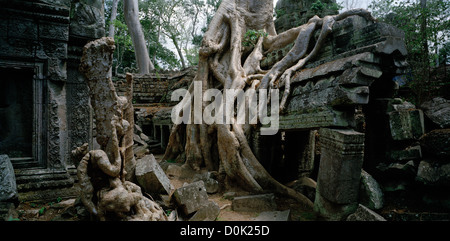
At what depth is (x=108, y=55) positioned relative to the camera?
2.70 meters

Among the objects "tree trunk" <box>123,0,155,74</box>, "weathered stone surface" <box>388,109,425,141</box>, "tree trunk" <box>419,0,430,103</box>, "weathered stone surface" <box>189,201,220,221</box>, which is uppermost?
"tree trunk" <box>123,0,155,74</box>

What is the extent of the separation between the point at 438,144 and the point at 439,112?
786 millimetres

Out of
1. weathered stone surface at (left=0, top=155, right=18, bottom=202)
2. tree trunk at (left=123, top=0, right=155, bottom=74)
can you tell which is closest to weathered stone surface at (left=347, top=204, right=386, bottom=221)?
weathered stone surface at (left=0, top=155, right=18, bottom=202)

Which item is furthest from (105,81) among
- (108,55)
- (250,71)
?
(250,71)

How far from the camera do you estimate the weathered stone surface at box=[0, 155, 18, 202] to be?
266 cm

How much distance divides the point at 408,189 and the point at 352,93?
1475 millimetres

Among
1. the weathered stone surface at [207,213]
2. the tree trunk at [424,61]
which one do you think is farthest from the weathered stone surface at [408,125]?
the tree trunk at [424,61]

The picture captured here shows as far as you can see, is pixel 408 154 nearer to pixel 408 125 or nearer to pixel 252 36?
pixel 408 125

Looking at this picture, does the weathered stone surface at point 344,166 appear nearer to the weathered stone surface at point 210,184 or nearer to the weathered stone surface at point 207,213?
the weathered stone surface at point 207,213

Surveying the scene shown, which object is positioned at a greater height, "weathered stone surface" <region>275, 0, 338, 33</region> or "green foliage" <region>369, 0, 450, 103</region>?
"weathered stone surface" <region>275, 0, 338, 33</region>

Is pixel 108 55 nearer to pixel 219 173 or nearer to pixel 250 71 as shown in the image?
pixel 219 173

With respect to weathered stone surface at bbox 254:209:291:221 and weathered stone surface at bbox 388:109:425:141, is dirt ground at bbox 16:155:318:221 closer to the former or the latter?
weathered stone surface at bbox 254:209:291:221

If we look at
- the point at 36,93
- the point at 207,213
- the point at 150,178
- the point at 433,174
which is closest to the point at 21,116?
the point at 36,93

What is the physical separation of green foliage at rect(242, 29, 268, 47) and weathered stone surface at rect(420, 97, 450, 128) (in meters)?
3.87
